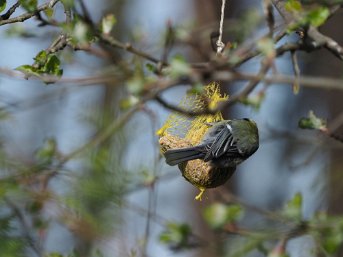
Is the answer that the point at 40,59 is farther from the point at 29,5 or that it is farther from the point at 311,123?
the point at 311,123

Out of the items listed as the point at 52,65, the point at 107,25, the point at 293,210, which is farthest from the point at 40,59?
the point at 293,210

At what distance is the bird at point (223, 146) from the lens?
3039 mm

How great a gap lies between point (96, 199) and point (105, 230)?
0.35 ft

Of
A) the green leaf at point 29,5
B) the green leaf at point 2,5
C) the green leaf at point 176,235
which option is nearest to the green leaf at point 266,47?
the green leaf at point 176,235

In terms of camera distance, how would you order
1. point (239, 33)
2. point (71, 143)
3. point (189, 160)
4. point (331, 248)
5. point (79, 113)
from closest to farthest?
point (331, 248) < point (79, 113) < point (71, 143) < point (189, 160) < point (239, 33)

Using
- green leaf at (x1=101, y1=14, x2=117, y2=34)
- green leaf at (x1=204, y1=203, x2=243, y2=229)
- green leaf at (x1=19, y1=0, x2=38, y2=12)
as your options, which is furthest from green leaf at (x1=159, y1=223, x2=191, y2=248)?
green leaf at (x1=19, y1=0, x2=38, y2=12)

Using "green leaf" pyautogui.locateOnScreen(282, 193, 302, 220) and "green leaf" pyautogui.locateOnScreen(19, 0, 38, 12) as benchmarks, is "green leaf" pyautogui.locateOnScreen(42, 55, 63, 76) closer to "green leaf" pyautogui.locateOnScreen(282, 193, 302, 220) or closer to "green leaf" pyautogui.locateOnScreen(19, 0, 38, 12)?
"green leaf" pyautogui.locateOnScreen(19, 0, 38, 12)

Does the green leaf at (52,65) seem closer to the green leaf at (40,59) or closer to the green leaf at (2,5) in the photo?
the green leaf at (40,59)

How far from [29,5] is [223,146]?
42.8 inches

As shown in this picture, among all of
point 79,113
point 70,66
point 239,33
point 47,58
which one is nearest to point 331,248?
point 79,113

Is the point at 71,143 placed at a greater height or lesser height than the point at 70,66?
lesser

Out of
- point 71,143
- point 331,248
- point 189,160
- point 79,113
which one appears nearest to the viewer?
point 331,248

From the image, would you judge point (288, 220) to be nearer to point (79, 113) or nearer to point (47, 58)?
point (79, 113)

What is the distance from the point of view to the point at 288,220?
2.21 meters
